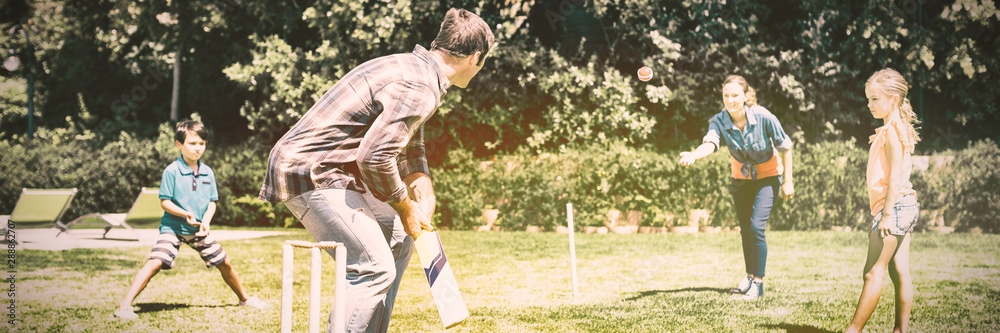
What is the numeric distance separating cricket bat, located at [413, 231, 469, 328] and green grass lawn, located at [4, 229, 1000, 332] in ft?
5.58

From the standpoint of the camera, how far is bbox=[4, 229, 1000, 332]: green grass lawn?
5.20 m

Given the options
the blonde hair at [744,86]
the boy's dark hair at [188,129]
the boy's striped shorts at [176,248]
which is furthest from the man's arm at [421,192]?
the blonde hair at [744,86]

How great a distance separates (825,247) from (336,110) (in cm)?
899

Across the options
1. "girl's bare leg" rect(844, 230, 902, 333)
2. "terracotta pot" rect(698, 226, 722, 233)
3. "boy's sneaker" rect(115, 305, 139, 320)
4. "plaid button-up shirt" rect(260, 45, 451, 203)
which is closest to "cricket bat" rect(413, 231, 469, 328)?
"plaid button-up shirt" rect(260, 45, 451, 203)

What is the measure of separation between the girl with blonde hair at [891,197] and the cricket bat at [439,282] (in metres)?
2.37

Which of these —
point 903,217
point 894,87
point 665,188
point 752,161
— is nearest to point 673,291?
point 752,161

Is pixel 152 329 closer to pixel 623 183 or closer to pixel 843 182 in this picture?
pixel 623 183

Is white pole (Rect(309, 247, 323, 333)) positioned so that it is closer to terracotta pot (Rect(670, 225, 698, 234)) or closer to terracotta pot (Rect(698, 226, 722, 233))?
terracotta pot (Rect(670, 225, 698, 234))

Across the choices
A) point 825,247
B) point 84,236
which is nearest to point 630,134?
point 825,247

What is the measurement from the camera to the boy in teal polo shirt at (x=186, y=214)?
223 inches

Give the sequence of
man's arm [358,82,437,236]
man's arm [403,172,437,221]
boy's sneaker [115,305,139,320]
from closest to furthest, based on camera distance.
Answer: man's arm [358,82,437,236]
man's arm [403,172,437,221]
boy's sneaker [115,305,139,320]

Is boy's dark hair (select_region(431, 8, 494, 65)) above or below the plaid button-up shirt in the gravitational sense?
above

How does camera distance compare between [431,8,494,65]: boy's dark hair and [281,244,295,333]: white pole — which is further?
[431,8,494,65]: boy's dark hair

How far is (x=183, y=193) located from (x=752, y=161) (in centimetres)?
446
